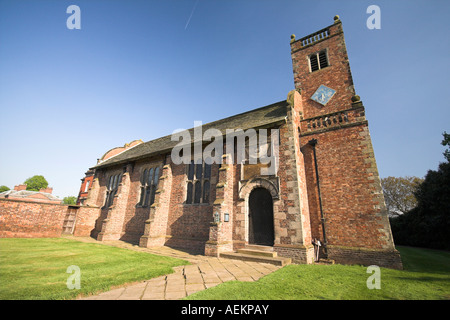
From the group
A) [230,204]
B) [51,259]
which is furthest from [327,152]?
[51,259]

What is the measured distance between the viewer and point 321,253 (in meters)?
10.1

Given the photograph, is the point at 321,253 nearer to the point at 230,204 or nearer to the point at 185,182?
the point at 230,204

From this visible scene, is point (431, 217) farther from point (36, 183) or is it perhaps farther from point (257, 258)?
point (36, 183)

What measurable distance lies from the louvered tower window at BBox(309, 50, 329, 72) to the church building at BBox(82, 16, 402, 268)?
74mm

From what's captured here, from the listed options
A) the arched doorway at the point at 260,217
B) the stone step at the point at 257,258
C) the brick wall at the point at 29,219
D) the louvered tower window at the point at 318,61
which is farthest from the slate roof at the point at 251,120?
the stone step at the point at 257,258

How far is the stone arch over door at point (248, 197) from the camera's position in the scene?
10312 millimetres

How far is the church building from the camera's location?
9531 mm

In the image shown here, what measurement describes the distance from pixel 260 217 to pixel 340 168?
510 cm

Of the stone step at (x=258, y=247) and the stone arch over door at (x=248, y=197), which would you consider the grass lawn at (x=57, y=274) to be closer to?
the stone step at (x=258, y=247)

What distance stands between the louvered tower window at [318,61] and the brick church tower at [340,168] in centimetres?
8

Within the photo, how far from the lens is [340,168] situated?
10.7m

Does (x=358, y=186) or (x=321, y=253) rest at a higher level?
(x=358, y=186)

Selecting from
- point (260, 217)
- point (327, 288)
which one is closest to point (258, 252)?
point (260, 217)
